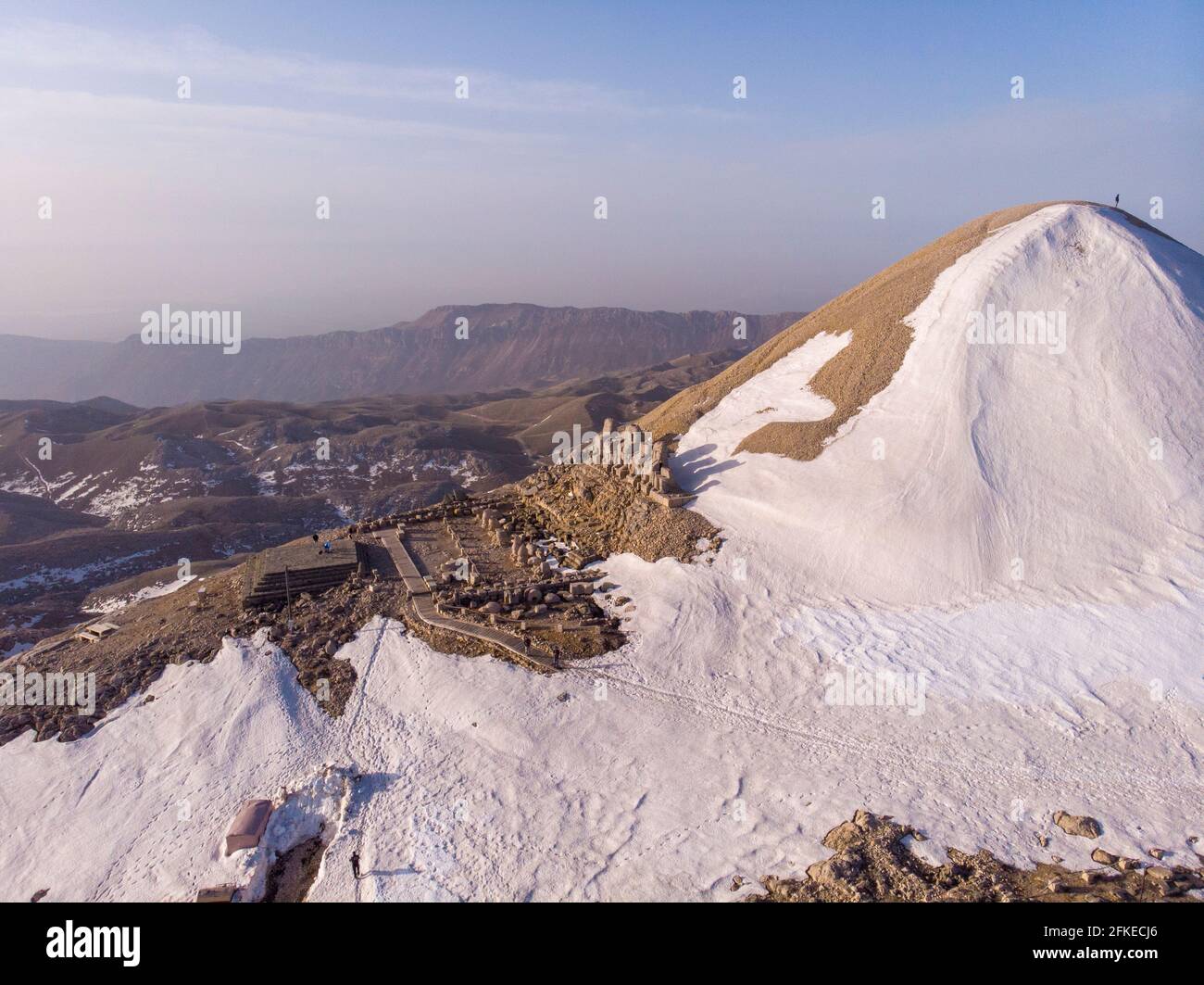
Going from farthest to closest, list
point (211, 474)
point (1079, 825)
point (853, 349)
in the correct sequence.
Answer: point (211, 474) < point (853, 349) < point (1079, 825)

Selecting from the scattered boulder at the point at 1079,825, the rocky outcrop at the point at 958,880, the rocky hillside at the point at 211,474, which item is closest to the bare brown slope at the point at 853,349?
the scattered boulder at the point at 1079,825

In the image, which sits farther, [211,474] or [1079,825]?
[211,474]

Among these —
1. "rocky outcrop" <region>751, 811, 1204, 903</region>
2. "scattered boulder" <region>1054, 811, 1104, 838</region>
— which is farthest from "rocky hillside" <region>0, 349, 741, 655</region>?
"scattered boulder" <region>1054, 811, 1104, 838</region>

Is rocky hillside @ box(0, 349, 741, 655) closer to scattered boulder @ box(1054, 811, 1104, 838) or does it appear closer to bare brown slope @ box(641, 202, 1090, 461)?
bare brown slope @ box(641, 202, 1090, 461)

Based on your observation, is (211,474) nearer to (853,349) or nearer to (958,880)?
(853,349)

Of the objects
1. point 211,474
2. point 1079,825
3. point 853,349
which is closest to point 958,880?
point 1079,825

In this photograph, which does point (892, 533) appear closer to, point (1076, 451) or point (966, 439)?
point (966, 439)

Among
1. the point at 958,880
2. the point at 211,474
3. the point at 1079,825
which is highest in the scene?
the point at 211,474

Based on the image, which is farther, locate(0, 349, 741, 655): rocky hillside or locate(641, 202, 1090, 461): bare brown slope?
locate(0, 349, 741, 655): rocky hillside

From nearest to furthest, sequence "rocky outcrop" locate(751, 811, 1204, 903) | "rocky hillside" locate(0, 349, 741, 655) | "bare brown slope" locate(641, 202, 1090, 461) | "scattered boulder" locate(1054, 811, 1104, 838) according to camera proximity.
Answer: "rocky outcrop" locate(751, 811, 1204, 903) → "scattered boulder" locate(1054, 811, 1104, 838) → "bare brown slope" locate(641, 202, 1090, 461) → "rocky hillside" locate(0, 349, 741, 655)
